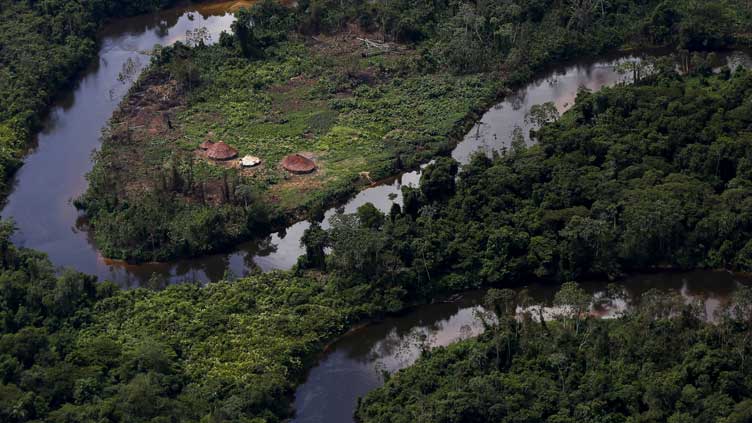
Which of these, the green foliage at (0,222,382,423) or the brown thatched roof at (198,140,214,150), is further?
the brown thatched roof at (198,140,214,150)

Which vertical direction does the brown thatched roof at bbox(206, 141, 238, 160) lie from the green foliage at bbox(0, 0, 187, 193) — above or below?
below

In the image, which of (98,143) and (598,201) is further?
(98,143)

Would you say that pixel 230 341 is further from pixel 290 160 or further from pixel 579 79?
pixel 579 79

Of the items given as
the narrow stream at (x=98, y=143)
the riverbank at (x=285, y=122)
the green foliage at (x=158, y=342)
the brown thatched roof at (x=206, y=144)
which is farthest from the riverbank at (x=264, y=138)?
the green foliage at (x=158, y=342)

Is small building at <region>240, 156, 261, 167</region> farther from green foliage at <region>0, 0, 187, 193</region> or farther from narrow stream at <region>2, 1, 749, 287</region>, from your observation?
green foliage at <region>0, 0, 187, 193</region>

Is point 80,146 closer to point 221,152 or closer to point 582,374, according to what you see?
point 221,152

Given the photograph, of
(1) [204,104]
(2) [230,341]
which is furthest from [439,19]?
(2) [230,341]

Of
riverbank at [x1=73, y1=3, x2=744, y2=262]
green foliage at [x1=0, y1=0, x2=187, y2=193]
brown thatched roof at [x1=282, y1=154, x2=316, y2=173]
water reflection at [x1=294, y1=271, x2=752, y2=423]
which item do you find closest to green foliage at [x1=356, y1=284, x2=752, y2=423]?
water reflection at [x1=294, y1=271, x2=752, y2=423]

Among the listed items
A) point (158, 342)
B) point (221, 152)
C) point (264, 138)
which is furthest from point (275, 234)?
point (158, 342)
